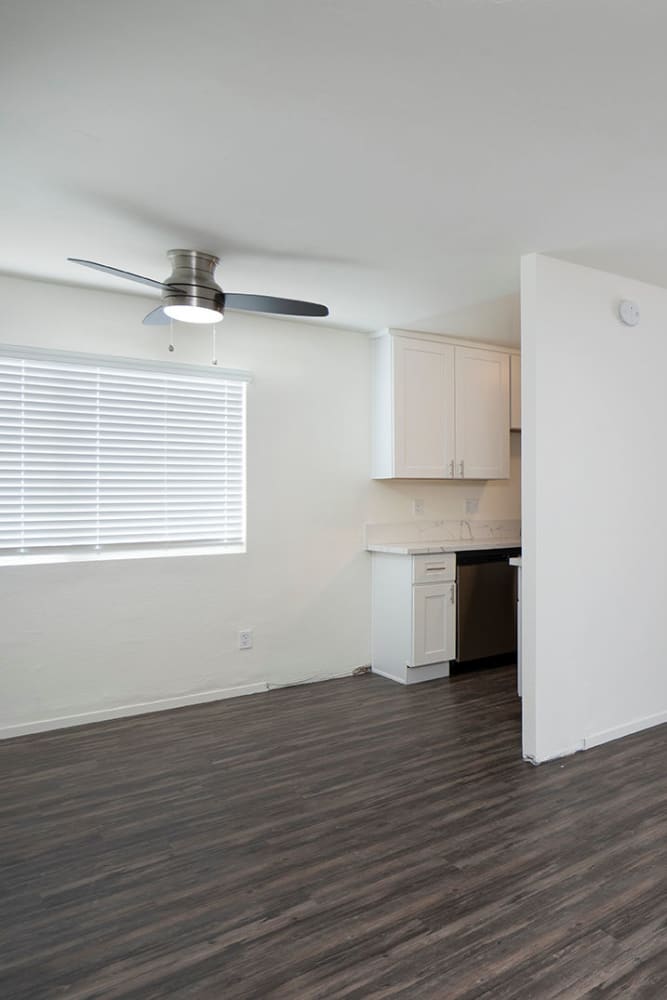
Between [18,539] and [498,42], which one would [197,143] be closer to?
[498,42]

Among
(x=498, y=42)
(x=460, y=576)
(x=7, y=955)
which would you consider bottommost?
(x=7, y=955)

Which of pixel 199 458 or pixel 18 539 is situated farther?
pixel 199 458

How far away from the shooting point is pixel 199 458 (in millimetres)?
4102

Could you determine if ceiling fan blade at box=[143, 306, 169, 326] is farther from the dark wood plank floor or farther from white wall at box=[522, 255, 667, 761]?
the dark wood plank floor

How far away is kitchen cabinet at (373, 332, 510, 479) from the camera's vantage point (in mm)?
4621

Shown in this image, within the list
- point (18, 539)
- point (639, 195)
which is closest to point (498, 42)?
point (639, 195)

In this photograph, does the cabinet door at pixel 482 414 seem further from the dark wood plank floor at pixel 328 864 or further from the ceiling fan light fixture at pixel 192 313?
the ceiling fan light fixture at pixel 192 313

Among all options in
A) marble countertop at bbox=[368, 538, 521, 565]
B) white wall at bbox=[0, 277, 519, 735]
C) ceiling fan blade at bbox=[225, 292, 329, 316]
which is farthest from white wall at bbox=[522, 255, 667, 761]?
white wall at bbox=[0, 277, 519, 735]

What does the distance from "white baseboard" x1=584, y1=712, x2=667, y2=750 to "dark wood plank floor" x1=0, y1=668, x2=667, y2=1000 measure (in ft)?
0.21

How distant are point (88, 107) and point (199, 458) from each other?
239 centimetres

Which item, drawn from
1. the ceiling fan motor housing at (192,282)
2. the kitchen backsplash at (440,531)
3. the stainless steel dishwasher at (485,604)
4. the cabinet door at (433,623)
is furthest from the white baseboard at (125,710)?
the ceiling fan motor housing at (192,282)

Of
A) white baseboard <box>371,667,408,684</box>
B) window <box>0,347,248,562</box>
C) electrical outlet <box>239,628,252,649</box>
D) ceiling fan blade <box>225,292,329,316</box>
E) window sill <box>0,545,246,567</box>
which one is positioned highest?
ceiling fan blade <box>225,292,329,316</box>

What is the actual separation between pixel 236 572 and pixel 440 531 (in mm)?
1792

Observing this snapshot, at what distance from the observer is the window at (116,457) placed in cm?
354
